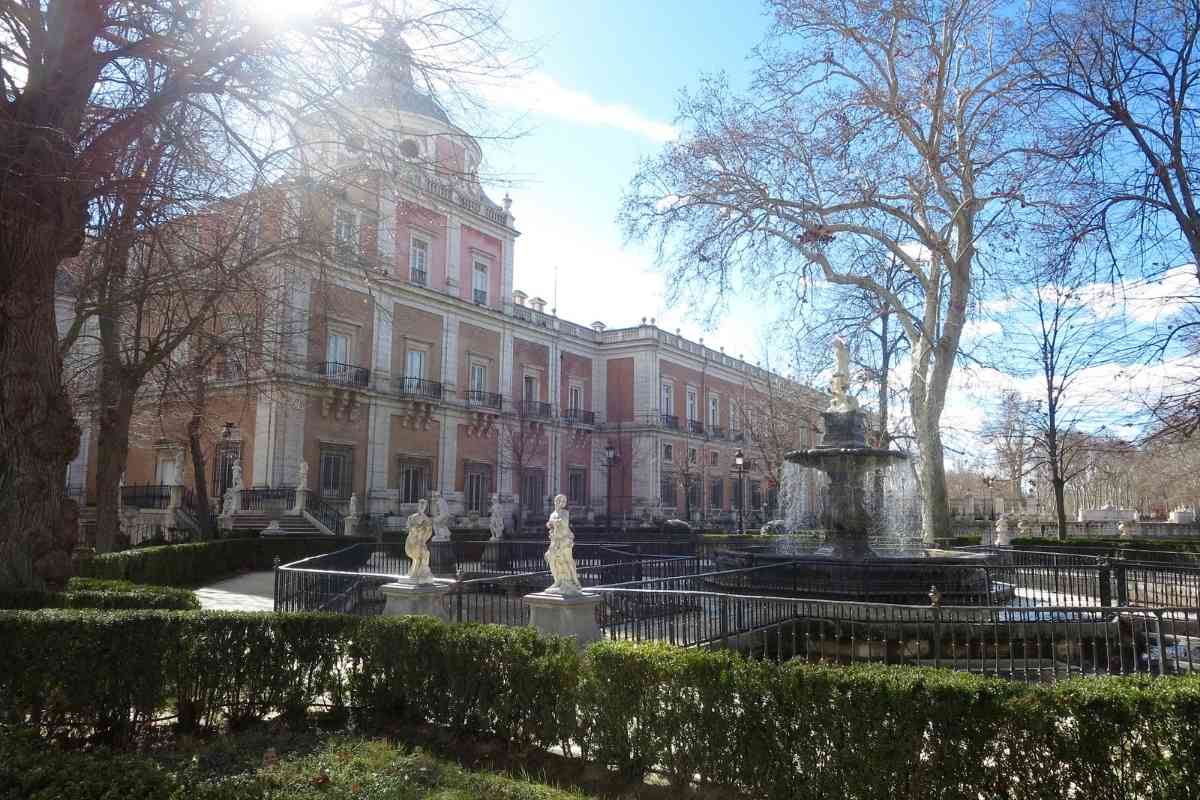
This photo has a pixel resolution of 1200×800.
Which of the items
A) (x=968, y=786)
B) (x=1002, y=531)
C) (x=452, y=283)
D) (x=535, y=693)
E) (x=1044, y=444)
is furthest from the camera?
(x=452, y=283)

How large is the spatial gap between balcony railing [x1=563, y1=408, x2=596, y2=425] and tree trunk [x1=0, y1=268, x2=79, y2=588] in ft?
115

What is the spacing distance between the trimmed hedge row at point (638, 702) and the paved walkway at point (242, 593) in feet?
22.8

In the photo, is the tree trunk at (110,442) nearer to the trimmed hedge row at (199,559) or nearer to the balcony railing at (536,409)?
the trimmed hedge row at (199,559)

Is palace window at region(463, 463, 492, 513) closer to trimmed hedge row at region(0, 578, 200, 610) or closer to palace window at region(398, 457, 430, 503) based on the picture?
palace window at region(398, 457, 430, 503)

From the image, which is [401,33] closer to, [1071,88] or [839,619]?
[839,619]

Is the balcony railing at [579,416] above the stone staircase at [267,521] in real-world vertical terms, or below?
above

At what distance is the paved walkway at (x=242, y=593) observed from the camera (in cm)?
1486

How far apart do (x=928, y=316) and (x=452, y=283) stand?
22.2 meters

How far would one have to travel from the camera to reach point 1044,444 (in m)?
31.5

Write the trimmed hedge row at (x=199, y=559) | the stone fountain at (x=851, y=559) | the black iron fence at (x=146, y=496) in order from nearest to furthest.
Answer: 1. the stone fountain at (x=851, y=559)
2. the trimmed hedge row at (x=199, y=559)
3. the black iron fence at (x=146, y=496)

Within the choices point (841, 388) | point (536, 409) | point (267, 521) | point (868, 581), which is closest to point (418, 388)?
point (536, 409)

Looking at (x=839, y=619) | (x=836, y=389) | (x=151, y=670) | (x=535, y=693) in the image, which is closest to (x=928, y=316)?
(x=836, y=389)

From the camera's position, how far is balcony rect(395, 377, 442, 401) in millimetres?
33688

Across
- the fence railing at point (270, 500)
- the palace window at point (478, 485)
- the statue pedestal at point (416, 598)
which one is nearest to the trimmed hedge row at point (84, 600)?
the statue pedestal at point (416, 598)
